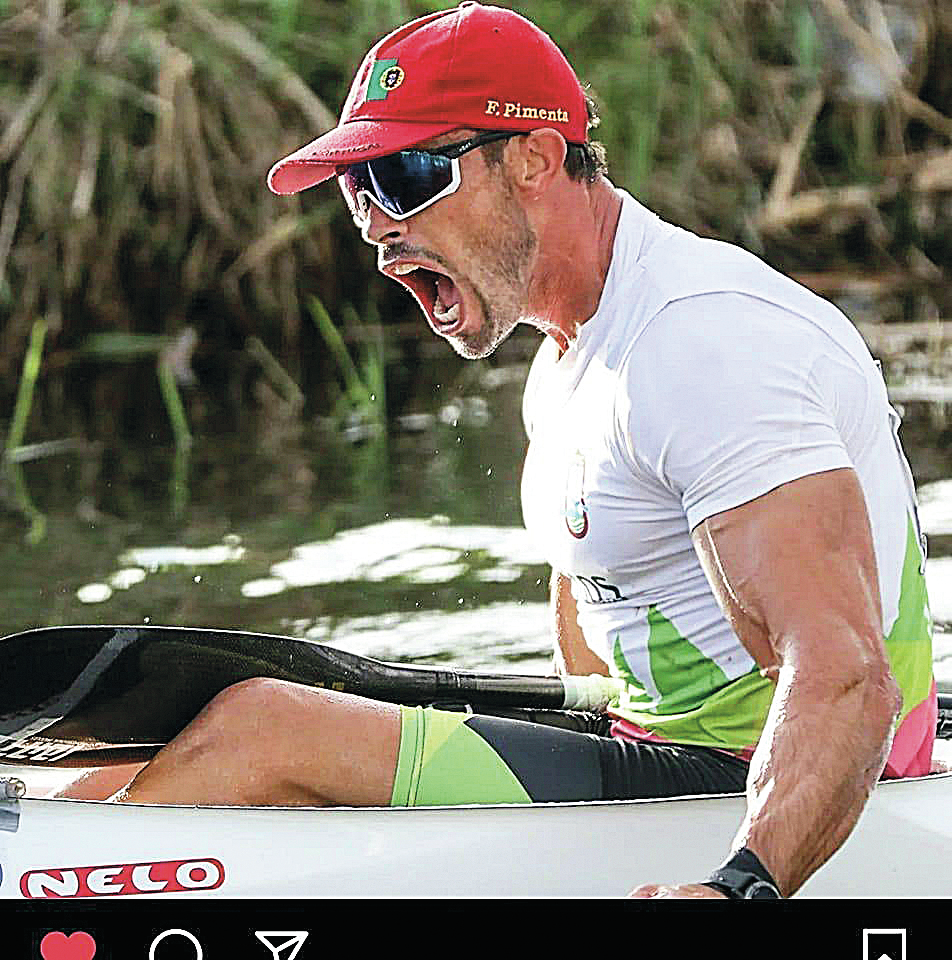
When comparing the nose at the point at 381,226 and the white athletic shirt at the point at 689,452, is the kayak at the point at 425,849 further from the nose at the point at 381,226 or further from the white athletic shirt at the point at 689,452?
the nose at the point at 381,226

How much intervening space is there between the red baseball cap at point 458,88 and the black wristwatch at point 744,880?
0.78m

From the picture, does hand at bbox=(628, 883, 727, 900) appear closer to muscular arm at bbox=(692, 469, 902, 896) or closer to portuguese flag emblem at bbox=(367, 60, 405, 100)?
muscular arm at bbox=(692, 469, 902, 896)

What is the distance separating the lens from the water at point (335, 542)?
163 inches

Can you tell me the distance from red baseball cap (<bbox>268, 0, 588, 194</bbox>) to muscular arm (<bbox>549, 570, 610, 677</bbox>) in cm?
61

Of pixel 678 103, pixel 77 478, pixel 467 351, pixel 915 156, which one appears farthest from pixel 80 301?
pixel 467 351

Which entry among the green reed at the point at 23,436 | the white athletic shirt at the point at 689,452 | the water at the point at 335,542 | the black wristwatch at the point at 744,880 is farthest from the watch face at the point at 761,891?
the green reed at the point at 23,436

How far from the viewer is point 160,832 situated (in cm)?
200

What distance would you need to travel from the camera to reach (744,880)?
1679 mm

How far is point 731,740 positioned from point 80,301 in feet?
16.0

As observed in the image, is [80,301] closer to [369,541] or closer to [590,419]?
[369,541]

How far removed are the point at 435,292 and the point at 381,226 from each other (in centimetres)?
10

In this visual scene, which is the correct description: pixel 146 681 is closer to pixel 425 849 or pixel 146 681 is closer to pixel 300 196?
pixel 425 849
